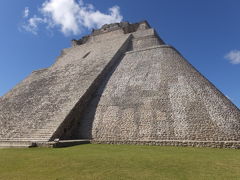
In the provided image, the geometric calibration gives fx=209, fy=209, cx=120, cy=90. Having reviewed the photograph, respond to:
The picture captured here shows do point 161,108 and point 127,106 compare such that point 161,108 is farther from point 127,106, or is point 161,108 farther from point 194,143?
point 194,143

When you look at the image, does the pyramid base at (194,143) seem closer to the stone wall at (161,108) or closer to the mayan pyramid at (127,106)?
Answer: the mayan pyramid at (127,106)

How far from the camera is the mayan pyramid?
31.7 feet

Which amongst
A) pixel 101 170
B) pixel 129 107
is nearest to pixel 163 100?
pixel 129 107

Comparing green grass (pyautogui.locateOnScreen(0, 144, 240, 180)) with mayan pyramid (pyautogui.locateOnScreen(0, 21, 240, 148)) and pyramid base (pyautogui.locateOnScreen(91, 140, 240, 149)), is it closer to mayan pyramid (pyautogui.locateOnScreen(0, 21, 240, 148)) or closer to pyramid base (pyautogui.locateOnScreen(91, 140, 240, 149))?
pyramid base (pyautogui.locateOnScreen(91, 140, 240, 149))

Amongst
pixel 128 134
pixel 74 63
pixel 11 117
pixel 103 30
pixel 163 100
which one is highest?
pixel 103 30

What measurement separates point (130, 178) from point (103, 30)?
75.4 feet

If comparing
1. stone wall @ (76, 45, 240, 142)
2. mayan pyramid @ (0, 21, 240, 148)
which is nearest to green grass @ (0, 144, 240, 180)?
stone wall @ (76, 45, 240, 142)

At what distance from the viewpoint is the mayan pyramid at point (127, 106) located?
9.66 m

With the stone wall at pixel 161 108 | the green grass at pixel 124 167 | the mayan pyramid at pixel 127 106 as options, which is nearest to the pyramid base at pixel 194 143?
the mayan pyramid at pixel 127 106

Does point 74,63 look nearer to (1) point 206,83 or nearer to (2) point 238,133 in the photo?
(1) point 206,83

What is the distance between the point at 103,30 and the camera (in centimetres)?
2561

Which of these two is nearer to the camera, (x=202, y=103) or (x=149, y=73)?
(x=202, y=103)

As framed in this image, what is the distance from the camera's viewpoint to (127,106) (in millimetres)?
11492

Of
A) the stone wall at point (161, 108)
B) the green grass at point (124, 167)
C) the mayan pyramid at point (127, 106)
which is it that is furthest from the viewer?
the mayan pyramid at point (127, 106)
